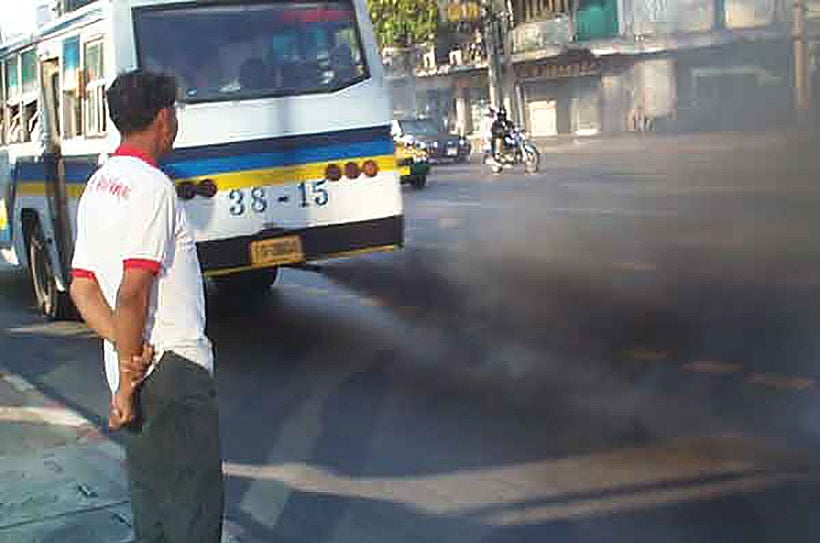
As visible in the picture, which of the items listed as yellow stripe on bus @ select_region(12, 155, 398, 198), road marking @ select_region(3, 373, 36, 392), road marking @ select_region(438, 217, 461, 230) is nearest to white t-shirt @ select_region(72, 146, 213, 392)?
road marking @ select_region(3, 373, 36, 392)

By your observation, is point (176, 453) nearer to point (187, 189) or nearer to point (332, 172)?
point (187, 189)

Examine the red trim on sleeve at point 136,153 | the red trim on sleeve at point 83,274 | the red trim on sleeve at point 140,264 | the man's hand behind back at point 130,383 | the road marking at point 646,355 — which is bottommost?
the road marking at point 646,355

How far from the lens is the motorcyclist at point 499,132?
27.3 meters

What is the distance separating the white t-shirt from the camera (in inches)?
124

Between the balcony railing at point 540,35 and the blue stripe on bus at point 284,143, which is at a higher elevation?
the balcony railing at point 540,35

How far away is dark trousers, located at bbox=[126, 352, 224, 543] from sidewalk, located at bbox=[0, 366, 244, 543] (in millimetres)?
1405

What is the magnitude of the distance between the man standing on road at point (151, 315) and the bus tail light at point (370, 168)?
5713 mm

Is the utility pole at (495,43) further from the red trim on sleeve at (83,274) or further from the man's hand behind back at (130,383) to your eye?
the man's hand behind back at (130,383)

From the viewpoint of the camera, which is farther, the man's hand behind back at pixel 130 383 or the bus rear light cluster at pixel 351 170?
the bus rear light cluster at pixel 351 170

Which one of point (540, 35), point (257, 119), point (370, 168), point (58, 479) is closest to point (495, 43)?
point (540, 35)

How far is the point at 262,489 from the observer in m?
5.57

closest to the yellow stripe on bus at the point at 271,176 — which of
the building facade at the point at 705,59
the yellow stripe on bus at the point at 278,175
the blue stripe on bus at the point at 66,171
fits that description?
the yellow stripe on bus at the point at 278,175

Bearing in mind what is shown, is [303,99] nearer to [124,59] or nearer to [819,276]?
[124,59]

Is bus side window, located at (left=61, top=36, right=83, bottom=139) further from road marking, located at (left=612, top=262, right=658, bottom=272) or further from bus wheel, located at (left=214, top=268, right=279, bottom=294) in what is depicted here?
road marking, located at (left=612, top=262, right=658, bottom=272)
